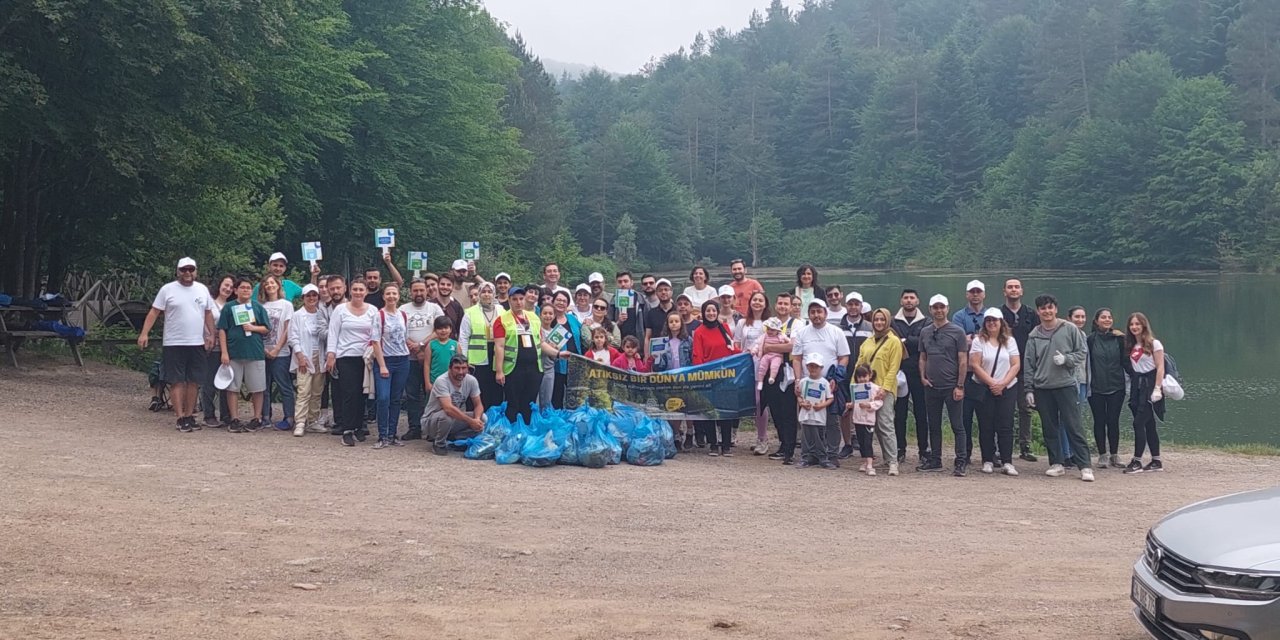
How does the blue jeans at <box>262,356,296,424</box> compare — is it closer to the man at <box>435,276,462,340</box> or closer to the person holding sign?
the man at <box>435,276,462,340</box>

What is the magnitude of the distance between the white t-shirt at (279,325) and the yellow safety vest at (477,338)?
1.99 m

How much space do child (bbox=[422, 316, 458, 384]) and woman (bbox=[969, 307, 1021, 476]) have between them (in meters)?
5.41

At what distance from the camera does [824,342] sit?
12438mm

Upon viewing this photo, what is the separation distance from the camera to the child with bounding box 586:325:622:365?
43.8 ft

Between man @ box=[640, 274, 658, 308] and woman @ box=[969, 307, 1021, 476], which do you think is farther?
man @ box=[640, 274, 658, 308]

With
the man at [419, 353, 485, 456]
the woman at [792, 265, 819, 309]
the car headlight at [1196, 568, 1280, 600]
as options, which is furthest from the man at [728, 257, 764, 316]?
the car headlight at [1196, 568, 1280, 600]

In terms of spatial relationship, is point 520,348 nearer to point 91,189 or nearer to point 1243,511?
point 1243,511

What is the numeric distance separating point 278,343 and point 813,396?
226 inches

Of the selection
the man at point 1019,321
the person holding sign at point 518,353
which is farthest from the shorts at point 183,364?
the man at point 1019,321

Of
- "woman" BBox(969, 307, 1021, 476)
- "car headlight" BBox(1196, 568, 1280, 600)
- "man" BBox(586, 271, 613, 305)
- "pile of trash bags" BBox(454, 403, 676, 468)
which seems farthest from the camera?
"man" BBox(586, 271, 613, 305)

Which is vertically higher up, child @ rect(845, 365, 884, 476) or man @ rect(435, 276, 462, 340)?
man @ rect(435, 276, 462, 340)

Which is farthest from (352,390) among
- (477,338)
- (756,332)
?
(756,332)

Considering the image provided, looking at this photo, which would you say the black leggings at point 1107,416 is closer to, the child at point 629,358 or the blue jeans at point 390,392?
the child at point 629,358

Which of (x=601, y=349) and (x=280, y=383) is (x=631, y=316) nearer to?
(x=601, y=349)
